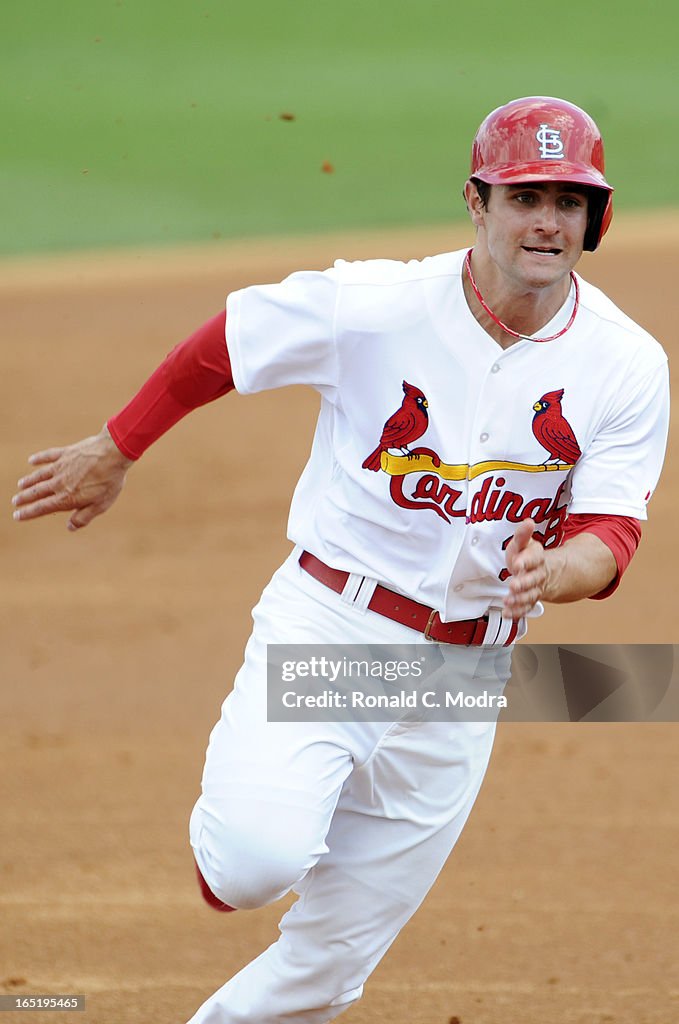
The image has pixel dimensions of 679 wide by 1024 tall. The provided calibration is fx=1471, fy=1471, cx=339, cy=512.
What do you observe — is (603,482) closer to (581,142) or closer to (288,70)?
(581,142)

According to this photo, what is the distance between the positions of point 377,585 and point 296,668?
290 millimetres

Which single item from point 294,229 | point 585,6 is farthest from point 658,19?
point 294,229

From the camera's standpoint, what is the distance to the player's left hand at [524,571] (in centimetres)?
307

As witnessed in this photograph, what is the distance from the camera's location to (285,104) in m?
26.1

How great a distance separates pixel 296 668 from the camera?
138 inches

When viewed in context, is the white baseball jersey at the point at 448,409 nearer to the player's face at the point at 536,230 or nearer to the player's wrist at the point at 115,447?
the player's face at the point at 536,230

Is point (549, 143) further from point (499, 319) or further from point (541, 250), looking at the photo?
point (499, 319)

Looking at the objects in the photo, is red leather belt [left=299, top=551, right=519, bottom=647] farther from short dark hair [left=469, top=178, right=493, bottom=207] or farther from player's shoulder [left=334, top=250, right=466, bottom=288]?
short dark hair [left=469, top=178, right=493, bottom=207]

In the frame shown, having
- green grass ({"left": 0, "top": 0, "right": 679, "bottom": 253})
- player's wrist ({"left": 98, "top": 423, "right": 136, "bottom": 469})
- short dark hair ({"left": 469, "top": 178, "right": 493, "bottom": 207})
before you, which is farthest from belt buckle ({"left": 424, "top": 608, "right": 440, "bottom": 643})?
green grass ({"left": 0, "top": 0, "right": 679, "bottom": 253})

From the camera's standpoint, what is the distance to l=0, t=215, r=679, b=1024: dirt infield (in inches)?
189

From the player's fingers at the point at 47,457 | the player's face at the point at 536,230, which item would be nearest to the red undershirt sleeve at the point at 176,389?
the player's fingers at the point at 47,457

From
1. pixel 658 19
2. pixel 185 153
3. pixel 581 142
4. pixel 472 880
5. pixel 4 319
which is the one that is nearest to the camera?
pixel 581 142

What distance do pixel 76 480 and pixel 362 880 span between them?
123 centimetres

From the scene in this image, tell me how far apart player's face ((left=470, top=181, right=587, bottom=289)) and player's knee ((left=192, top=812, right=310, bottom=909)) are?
54.5 inches
